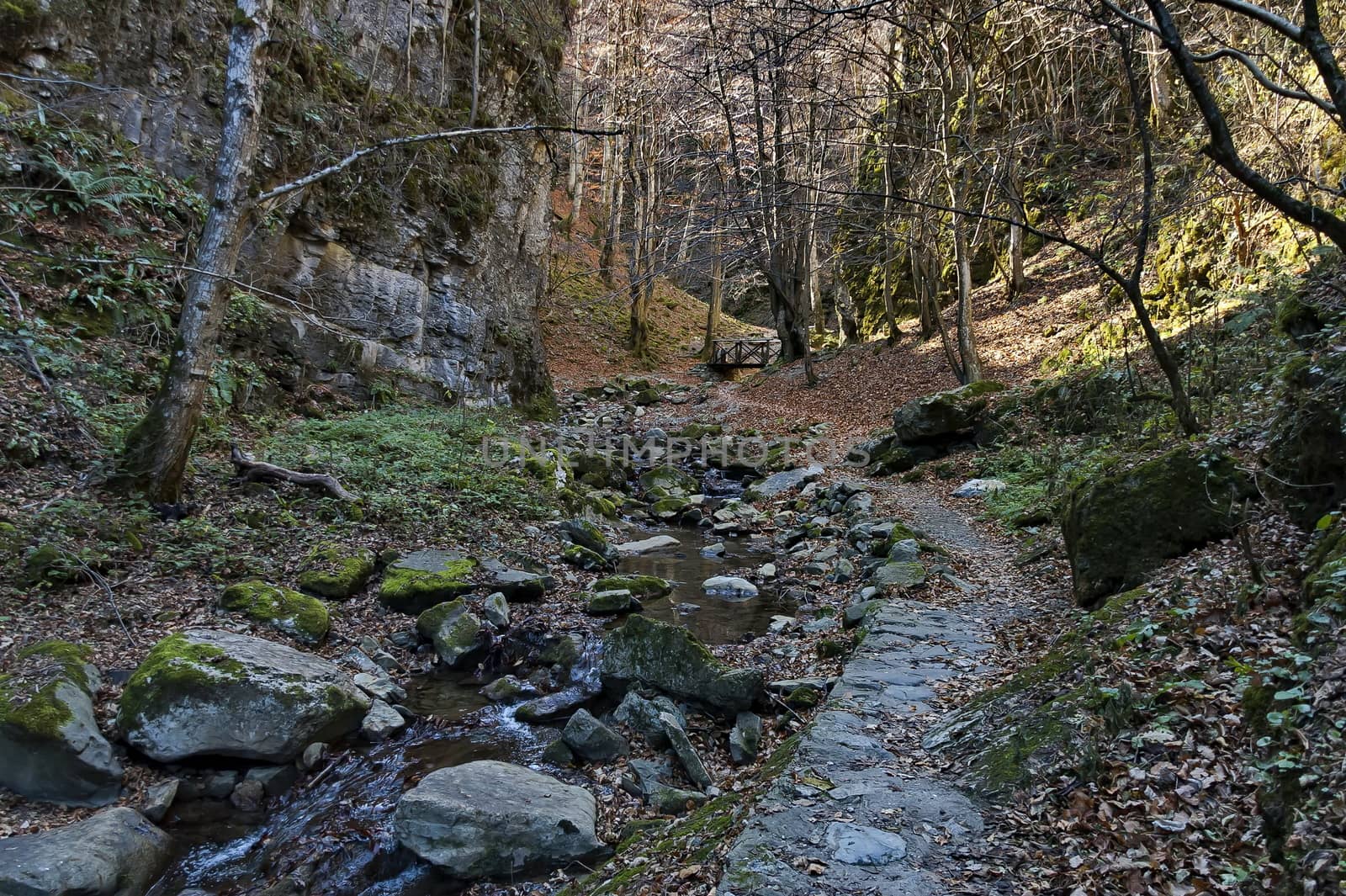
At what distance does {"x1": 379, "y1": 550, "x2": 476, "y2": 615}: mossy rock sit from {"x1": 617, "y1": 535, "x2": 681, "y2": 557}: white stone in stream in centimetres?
271

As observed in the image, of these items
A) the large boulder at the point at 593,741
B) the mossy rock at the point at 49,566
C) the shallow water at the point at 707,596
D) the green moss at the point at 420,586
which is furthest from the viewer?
the shallow water at the point at 707,596

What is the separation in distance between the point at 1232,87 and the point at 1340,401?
9.17 metres

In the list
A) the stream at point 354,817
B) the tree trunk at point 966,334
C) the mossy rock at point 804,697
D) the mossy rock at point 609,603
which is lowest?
the stream at point 354,817

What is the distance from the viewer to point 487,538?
8859 mm

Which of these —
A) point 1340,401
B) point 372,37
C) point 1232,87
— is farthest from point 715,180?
point 1340,401

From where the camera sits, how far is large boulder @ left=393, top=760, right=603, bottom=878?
4.00 meters

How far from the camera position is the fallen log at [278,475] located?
8094mm

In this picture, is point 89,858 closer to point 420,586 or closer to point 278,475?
point 420,586

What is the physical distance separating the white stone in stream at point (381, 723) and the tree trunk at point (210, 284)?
10.7ft

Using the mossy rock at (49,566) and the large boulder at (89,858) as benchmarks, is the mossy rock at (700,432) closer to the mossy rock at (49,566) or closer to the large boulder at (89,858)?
the mossy rock at (49,566)

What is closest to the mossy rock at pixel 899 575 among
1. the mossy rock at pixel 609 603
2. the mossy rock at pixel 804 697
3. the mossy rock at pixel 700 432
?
the mossy rock at pixel 804 697

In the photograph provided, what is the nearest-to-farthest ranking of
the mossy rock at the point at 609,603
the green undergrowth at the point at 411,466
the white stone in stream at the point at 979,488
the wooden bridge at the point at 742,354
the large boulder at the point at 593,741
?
the large boulder at the point at 593,741, the mossy rock at the point at 609,603, the green undergrowth at the point at 411,466, the white stone in stream at the point at 979,488, the wooden bridge at the point at 742,354

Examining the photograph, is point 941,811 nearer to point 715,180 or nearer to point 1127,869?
point 1127,869

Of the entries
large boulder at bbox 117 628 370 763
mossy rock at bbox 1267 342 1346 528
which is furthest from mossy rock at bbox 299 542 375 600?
mossy rock at bbox 1267 342 1346 528
